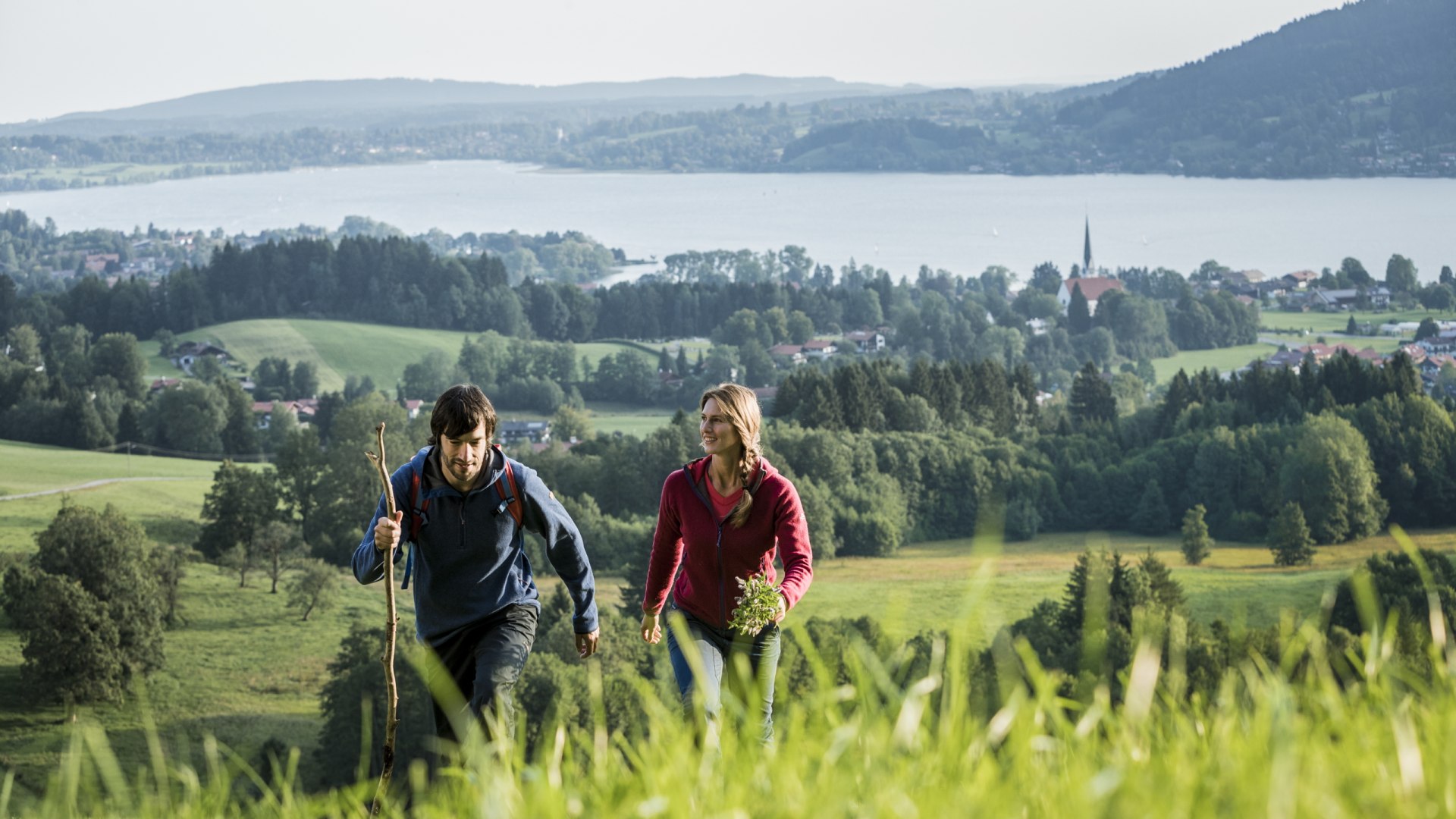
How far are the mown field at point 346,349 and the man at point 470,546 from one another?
83.9 metres

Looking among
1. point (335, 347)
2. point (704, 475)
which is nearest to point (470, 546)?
point (704, 475)

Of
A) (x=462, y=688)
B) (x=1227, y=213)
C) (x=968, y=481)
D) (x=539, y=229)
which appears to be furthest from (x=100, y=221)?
(x=462, y=688)

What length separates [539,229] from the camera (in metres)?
196

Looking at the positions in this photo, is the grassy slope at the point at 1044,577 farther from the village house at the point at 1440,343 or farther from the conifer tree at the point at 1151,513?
the village house at the point at 1440,343

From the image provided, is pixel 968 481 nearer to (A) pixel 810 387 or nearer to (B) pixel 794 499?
(A) pixel 810 387

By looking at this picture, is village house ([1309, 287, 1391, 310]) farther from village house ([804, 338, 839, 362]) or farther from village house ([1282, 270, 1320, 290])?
village house ([804, 338, 839, 362])

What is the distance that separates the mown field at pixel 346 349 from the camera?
93.9 metres

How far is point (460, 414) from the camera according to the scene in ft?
13.4

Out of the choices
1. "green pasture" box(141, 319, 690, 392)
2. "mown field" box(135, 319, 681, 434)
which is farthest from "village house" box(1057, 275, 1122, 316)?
"green pasture" box(141, 319, 690, 392)

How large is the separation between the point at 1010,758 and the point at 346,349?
104 metres

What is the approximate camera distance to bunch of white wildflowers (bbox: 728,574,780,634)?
401cm

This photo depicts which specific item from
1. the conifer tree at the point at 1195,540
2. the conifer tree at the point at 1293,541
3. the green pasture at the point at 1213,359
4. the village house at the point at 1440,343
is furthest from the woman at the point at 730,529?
the village house at the point at 1440,343

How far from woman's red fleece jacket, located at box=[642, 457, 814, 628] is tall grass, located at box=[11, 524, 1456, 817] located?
6.01ft

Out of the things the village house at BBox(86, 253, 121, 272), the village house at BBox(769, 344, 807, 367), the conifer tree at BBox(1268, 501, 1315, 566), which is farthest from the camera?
the village house at BBox(86, 253, 121, 272)
